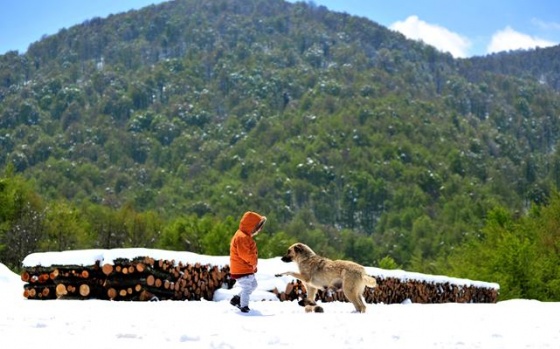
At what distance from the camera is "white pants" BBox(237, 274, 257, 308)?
9.75 metres

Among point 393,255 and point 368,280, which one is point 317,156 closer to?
point 393,255

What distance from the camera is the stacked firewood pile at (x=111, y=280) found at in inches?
451

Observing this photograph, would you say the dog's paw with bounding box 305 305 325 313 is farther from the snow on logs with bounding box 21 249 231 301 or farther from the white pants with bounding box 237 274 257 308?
the snow on logs with bounding box 21 249 231 301

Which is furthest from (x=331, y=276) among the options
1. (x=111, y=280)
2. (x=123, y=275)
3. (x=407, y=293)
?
(x=407, y=293)

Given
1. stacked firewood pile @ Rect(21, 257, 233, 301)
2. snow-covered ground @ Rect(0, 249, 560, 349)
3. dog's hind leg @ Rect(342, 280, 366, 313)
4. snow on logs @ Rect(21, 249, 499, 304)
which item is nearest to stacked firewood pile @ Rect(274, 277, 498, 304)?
snow on logs @ Rect(21, 249, 499, 304)

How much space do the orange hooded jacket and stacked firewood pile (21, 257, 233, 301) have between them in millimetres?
2059

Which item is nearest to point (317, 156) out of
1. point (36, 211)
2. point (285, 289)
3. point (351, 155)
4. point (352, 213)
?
point (351, 155)

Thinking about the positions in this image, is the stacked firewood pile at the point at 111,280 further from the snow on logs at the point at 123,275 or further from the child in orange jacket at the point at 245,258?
the child in orange jacket at the point at 245,258

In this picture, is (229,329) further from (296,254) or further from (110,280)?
(110,280)

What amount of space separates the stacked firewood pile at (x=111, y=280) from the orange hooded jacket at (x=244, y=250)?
206cm

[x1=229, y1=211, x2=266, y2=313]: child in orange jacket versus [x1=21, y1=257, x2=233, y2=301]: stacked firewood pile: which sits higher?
[x1=229, y1=211, x2=266, y2=313]: child in orange jacket

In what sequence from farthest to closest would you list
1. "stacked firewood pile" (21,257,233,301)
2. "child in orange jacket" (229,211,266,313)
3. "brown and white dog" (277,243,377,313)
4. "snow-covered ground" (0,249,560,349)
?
1. "stacked firewood pile" (21,257,233,301)
2. "brown and white dog" (277,243,377,313)
3. "child in orange jacket" (229,211,266,313)
4. "snow-covered ground" (0,249,560,349)

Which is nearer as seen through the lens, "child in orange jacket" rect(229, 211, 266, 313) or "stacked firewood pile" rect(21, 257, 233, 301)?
"child in orange jacket" rect(229, 211, 266, 313)

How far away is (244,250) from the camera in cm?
1002
